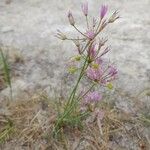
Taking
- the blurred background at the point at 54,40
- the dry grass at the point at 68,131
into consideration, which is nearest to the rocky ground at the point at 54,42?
the blurred background at the point at 54,40

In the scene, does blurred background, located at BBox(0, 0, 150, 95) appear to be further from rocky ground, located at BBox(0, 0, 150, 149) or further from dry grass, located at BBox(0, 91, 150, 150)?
dry grass, located at BBox(0, 91, 150, 150)

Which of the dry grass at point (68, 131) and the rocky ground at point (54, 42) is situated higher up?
the rocky ground at point (54, 42)

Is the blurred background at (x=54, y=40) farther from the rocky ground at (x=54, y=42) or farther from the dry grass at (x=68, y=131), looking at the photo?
the dry grass at (x=68, y=131)

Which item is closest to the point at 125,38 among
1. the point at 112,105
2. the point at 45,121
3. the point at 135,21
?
the point at 135,21

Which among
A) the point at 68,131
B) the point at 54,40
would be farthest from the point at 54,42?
the point at 68,131

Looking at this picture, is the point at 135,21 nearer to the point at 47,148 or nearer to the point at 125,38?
the point at 125,38

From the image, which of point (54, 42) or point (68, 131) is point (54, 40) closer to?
point (54, 42)
